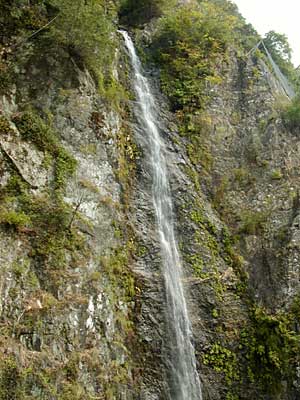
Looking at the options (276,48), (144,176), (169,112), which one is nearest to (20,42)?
(144,176)

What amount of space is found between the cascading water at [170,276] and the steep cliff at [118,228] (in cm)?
18

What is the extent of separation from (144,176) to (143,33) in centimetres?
822

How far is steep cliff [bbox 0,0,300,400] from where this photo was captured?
6750 mm

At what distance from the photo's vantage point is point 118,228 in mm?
9266

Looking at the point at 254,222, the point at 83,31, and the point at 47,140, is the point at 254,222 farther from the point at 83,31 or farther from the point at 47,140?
the point at 83,31

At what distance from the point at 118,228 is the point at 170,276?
5.14 feet

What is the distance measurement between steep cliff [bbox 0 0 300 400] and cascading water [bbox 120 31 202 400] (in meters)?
0.18

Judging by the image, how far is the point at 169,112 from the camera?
13.7 m

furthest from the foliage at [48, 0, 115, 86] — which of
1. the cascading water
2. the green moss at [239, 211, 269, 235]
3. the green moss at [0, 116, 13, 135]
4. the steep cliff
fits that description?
the green moss at [239, 211, 269, 235]

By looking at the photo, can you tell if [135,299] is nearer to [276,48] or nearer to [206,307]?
[206,307]

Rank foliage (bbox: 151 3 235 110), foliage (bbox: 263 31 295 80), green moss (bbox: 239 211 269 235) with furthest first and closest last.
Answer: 1. foliage (bbox: 263 31 295 80)
2. foliage (bbox: 151 3 235 110)
3. green moss (bbox: 239 211 269 235)

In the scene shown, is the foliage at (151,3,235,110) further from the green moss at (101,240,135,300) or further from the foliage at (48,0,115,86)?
the green moss at (101,240,135,300)

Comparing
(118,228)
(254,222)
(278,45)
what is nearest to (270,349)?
(254,222)

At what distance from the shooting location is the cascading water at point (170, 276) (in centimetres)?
804
